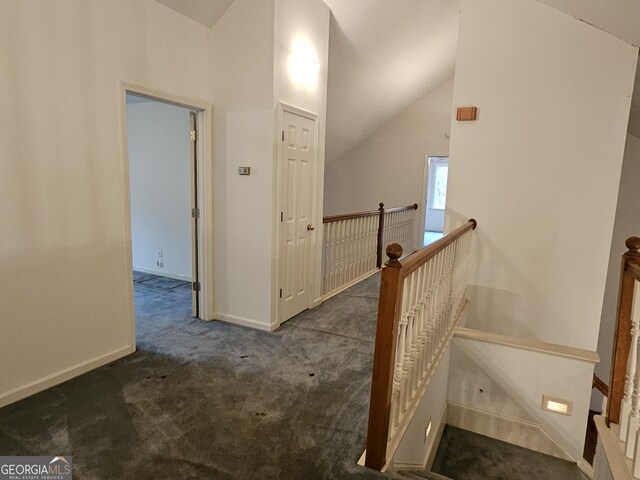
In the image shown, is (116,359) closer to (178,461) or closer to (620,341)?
(178,461)

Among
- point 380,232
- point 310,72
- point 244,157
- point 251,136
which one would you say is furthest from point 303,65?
point 380,232

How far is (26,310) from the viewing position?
7.59 feet

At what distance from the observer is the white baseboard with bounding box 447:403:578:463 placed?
9.92ft

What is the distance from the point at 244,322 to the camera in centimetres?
358

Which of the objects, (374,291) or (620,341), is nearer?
(620,341)

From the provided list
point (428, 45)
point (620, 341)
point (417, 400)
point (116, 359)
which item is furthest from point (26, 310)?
point (428, 45)

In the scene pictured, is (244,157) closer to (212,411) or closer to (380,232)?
(212,411)

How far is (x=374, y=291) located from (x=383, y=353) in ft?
10.5

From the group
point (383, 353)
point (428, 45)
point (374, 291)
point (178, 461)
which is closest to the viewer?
point (383, 353)

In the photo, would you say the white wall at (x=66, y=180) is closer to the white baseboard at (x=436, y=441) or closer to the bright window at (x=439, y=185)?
the white baseboard at (x=436, y=441)

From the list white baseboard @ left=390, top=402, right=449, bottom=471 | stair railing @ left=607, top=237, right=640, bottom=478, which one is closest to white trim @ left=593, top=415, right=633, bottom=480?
stair railing @ left=607, top=237, right=640, bottom=478

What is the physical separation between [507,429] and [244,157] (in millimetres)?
3017

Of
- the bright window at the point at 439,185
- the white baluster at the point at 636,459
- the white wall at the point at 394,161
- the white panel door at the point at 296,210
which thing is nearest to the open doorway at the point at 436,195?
the bright window at the point at 439,185

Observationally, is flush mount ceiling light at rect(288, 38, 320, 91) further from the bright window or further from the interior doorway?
the bright window
